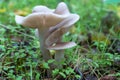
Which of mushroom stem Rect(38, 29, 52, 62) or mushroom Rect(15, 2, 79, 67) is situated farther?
mushroom stem Rect(38, 29, 52, 62)

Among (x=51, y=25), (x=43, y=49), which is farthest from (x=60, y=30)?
(x=43, y=49)

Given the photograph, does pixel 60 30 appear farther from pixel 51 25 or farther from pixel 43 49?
pixel 43 49

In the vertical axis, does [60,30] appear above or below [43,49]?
above

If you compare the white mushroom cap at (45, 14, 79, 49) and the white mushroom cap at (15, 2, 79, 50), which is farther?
the white mushroom cap at (45, 14, 79, 49)

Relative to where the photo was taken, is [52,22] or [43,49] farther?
[43,49]

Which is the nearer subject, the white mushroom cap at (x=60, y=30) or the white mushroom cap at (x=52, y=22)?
the white mushroom cap at (x=52, y=22)

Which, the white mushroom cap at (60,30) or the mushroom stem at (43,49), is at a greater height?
the white mushroom cap at (60,30)

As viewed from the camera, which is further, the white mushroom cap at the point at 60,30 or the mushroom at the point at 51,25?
the white mushroom cap at the point at 60,30

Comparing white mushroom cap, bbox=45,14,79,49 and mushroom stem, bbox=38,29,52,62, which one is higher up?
white mushroom cap, bbox=45,14,79,49

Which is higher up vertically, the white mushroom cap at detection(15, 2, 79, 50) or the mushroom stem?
the white mushroom cap at detection(15, 2, 79, 50)
